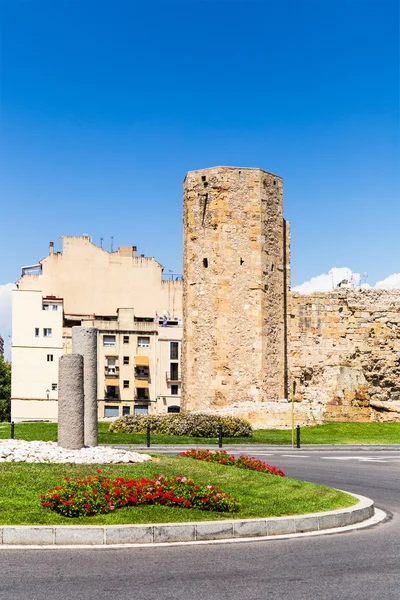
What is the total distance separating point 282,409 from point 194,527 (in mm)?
27196

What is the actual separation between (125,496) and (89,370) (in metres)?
6.85

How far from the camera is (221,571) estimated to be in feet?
30.0

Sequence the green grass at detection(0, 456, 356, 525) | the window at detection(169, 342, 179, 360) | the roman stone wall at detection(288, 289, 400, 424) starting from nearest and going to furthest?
the green grass at detection(0, 456, 356, 525) < the roman stone wall at detection(288, 289, 400, 424) < the window at detection(169, 342, 179, 360)

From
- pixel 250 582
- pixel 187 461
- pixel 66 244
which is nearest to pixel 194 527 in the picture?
pixel 250 582

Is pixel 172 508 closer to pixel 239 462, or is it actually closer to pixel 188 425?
pixel 239 462

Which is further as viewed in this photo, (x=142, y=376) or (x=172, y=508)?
(x=142, y=376)

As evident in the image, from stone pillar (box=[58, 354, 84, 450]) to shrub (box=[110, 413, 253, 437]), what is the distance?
14.3 m

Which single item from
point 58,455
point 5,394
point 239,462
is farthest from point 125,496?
point 5,394

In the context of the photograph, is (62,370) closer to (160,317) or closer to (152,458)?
(152,458)

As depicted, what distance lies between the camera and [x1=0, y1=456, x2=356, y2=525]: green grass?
1108 cm

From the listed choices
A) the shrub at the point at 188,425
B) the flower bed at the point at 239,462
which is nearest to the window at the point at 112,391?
the shrub at the point at 188,425

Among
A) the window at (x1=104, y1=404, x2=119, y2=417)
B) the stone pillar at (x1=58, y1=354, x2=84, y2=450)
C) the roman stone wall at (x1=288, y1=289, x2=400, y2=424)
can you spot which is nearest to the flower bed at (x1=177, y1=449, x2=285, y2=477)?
the stone pillar at (x1=58, y1=354, x2=84, y2=450)

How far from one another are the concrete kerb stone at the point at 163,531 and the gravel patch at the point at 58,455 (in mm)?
5071

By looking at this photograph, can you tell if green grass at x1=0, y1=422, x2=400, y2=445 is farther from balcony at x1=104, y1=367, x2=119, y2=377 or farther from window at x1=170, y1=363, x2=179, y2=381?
A: window at x1=170, y1=363, x2=179, y2=381
